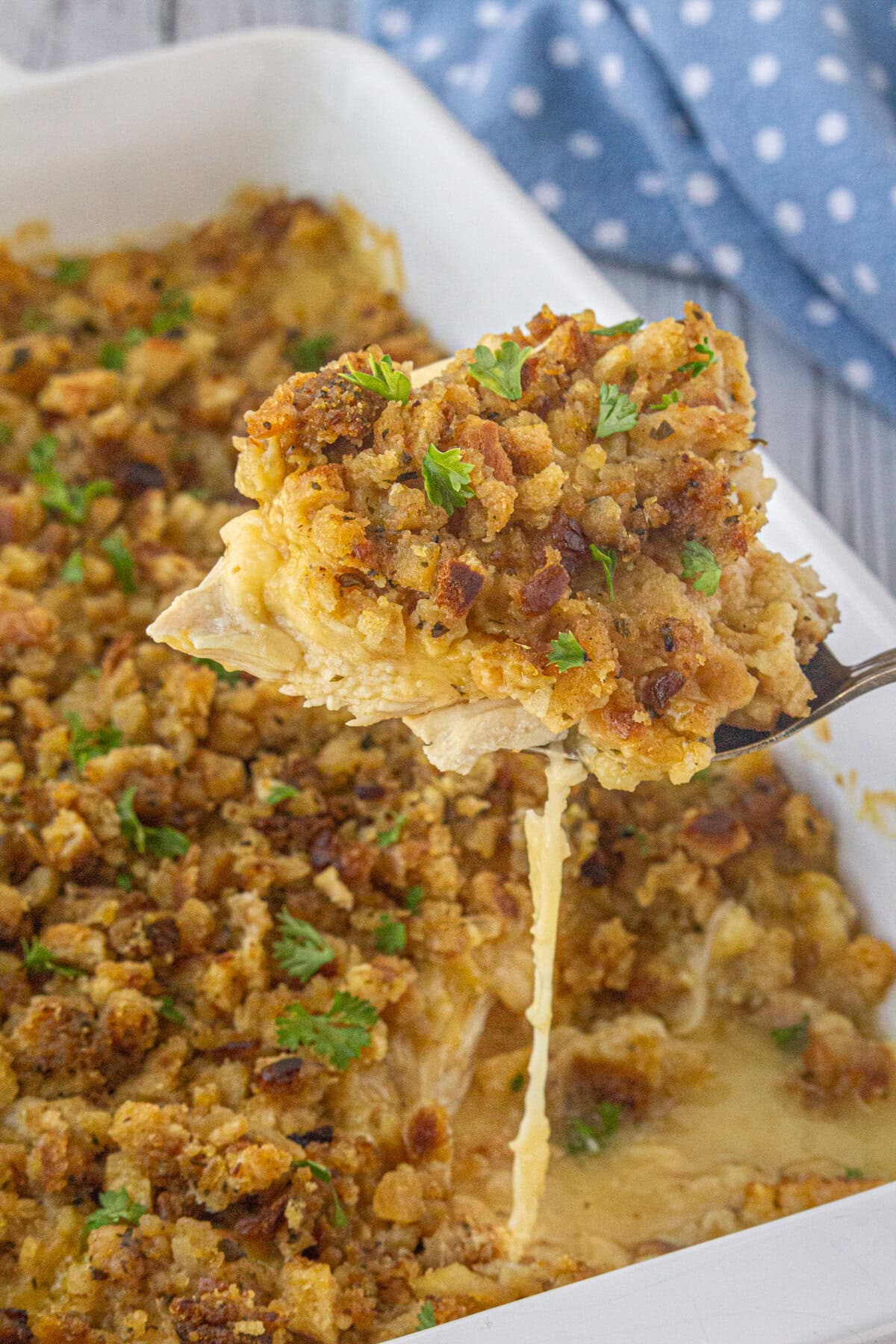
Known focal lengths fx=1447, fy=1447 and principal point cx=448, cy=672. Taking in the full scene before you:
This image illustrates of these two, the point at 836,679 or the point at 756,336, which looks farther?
the point at 756,336

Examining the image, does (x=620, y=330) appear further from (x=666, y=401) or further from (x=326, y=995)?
(x=326, y=995)

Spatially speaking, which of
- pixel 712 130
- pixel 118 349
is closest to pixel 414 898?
pixel 118 349

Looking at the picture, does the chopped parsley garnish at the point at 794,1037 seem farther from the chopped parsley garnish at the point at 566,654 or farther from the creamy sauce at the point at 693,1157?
the chopped parsley garnish at the point at 566,654

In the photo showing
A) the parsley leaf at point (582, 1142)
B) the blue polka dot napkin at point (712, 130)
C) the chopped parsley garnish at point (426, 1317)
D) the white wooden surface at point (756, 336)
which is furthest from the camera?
the white wooden surface at point (756, 336)

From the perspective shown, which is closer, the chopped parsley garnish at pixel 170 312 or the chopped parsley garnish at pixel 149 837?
the chopped parsley garnish at pixel 149 837

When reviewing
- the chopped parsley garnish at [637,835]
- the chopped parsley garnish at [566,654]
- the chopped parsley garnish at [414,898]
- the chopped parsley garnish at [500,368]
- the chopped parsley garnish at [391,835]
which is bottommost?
the chopped parsley garnish at [414,898]

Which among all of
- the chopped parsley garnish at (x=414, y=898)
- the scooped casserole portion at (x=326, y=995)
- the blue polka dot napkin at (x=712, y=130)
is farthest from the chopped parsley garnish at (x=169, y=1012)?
the blue polka dot napkin at (x=712, y=130)

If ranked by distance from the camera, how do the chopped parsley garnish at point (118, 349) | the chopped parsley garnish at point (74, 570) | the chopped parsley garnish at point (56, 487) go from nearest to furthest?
the chopped parsley garnish at point (74, 570) → the chopped parsley garnish at point (56, 487) → the chopped parsley garnish at point (118, 349)

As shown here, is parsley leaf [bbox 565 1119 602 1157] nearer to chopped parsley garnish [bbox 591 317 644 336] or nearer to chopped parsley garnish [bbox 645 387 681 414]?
chopped parsley garnish [bbox 645 387 681 414]
